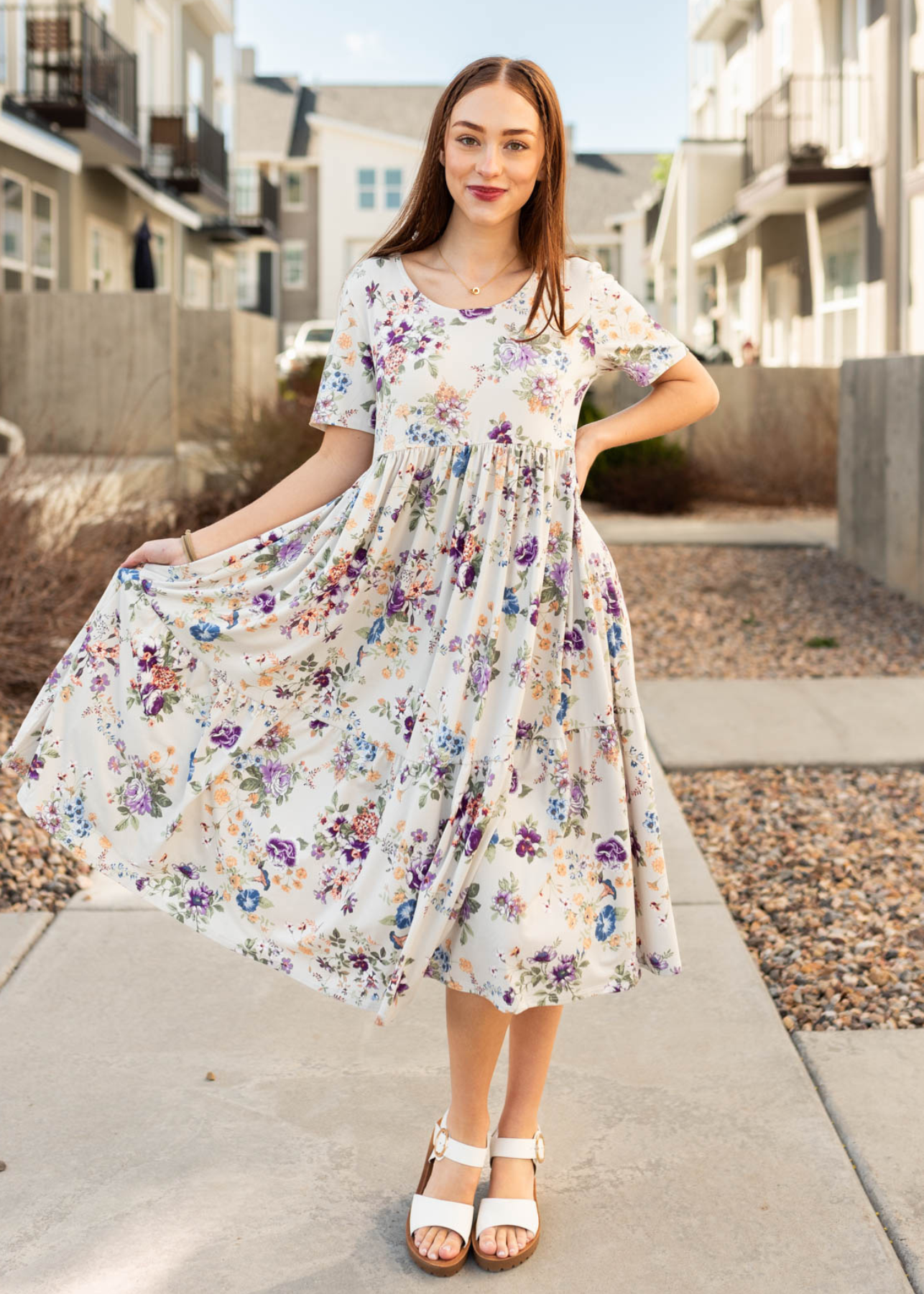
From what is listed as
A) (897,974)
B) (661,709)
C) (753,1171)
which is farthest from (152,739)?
(661,709)

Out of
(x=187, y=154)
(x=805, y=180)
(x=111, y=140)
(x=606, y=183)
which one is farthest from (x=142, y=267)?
(x=606, y=183)

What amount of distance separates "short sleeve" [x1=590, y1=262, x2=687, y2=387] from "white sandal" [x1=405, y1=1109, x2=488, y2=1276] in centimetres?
127

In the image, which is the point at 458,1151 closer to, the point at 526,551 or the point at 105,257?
the point at 526,551

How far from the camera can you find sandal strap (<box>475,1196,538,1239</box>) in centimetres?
224

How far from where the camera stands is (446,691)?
2.24 m

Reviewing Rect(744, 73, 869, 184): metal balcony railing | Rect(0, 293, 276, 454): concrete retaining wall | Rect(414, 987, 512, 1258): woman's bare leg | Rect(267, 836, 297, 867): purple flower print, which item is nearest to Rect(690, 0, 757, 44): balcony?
Rect(744, 73, 869, 184): metal balcony railing

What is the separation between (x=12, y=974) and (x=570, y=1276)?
1.63m

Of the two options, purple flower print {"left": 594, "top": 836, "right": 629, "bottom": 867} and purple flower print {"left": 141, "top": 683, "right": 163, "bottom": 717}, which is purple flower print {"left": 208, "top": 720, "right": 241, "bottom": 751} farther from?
purple flower print {"left": 594, "top": 836, "right": 629, "bottom": 867}

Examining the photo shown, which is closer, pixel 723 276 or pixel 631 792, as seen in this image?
pixel 631 792

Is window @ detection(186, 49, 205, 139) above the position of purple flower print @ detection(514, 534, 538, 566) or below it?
above

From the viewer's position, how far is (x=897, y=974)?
3297 mm

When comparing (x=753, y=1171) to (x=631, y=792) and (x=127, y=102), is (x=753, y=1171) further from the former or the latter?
(x=127, y=102)

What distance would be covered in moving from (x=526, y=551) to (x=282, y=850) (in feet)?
2.06

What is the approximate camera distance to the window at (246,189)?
40062 millimetres
